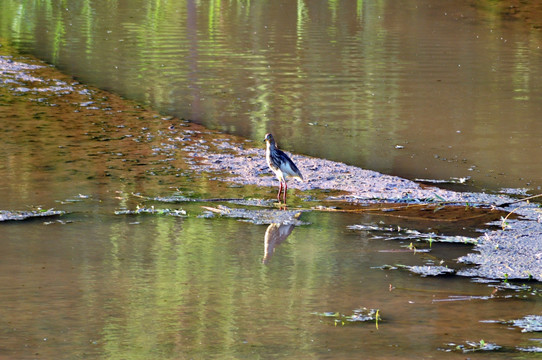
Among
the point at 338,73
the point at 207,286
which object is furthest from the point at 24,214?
the point at 338,73

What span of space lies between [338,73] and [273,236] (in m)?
9.67

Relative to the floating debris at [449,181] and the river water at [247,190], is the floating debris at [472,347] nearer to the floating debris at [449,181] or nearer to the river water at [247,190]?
the river water at [247,190]

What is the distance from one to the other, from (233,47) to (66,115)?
8.27m

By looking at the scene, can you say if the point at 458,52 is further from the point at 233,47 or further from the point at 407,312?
the point at 407,312

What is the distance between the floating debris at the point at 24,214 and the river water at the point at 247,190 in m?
0.18

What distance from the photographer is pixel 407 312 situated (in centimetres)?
609

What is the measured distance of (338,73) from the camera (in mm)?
17062

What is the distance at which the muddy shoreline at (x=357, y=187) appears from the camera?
7.07 m

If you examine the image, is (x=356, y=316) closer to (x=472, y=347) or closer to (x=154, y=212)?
(x=472, y=347)

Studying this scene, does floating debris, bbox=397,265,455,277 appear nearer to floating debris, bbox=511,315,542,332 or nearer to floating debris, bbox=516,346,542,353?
floating debris, bbox=511,315,542,332

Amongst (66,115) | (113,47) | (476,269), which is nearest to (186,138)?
(66,115)

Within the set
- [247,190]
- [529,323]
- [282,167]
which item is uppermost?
[282,167]

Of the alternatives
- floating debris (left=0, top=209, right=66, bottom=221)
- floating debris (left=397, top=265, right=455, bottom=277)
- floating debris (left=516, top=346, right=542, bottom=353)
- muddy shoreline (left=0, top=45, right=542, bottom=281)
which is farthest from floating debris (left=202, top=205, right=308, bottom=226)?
floating debris (left=516, top=346, right=542, bottom=353)

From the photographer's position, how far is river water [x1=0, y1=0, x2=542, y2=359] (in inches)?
226
